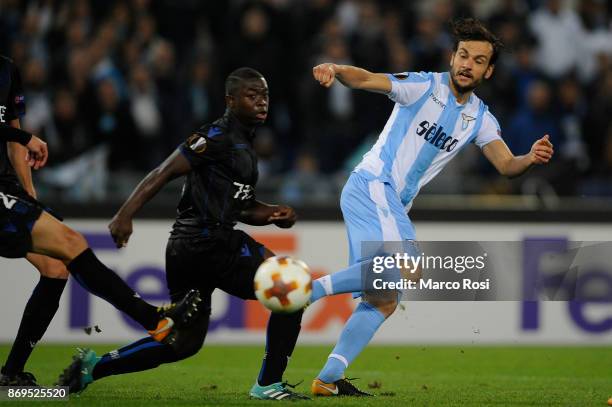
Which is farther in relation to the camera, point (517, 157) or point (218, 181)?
point (517, 157)

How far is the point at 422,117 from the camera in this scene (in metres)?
7.32

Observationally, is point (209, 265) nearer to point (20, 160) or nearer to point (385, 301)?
point (385, 301)

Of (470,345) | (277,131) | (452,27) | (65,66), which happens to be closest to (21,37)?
(65,66)

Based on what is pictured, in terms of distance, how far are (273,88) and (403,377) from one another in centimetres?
513

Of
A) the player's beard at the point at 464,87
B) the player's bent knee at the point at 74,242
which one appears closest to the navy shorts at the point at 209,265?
the player's bent knee at the point at 74,242

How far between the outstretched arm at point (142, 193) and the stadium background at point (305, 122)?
4.52 m

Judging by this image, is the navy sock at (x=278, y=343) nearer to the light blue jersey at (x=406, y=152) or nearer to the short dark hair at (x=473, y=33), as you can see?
the light blue jersey at (x=406, y=152)

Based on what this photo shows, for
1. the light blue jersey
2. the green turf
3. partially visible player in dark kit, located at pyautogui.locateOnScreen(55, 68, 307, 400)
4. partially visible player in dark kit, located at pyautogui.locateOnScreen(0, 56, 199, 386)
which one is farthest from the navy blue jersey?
the green turf

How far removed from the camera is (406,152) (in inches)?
288

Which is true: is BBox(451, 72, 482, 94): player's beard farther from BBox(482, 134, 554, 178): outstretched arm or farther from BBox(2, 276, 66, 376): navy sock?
BBox(2, 276, 66, 376): navy sock

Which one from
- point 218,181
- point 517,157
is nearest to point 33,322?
point 218,181

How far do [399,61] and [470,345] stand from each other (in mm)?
3578

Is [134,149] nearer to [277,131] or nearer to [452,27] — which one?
[277,131]

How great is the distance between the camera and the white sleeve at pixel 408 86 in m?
7.19
